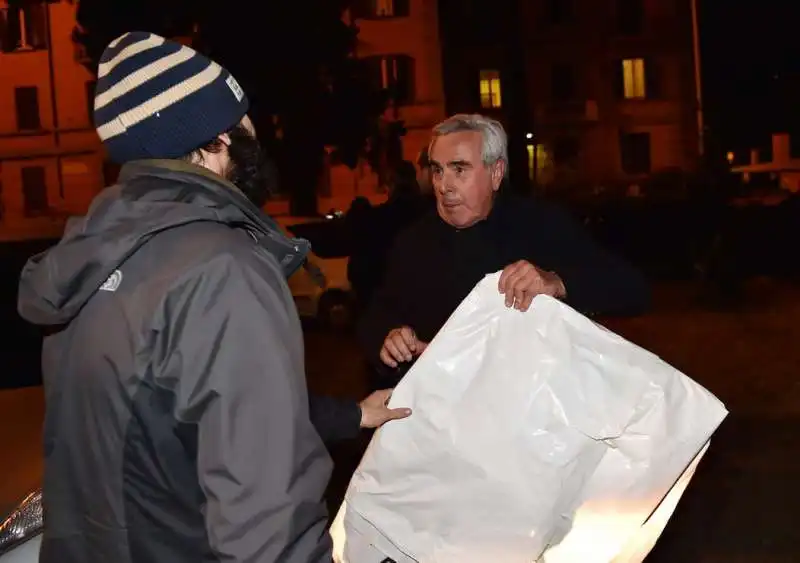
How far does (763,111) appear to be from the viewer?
47938 mm

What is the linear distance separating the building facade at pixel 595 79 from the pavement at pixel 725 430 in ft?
78.9

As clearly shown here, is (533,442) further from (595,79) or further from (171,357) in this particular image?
(595,79)

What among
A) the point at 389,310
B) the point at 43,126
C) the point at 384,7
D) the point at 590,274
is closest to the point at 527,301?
the point at 590,274

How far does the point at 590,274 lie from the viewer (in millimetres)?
3139

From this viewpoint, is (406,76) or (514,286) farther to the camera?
(406,76)

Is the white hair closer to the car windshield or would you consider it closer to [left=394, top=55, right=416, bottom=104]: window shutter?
the car windshield

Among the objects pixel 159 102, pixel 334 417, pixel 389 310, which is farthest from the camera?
pixel 389 310

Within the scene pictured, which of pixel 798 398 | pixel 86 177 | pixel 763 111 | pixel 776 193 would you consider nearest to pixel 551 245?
pixel 798 398

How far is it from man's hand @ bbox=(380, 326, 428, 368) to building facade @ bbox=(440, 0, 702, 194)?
34280 mm

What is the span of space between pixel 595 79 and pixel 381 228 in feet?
110

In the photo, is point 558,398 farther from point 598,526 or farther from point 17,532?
point 17,532

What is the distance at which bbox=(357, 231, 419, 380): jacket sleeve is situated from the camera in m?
3.36

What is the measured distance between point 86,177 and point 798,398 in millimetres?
32329

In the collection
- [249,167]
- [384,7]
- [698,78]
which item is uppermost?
[384,7]
